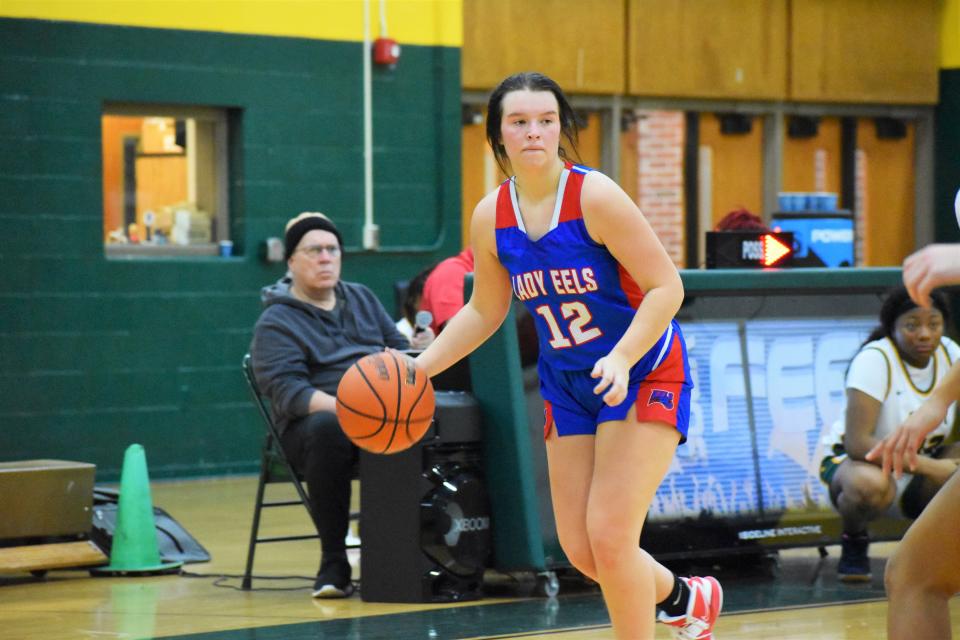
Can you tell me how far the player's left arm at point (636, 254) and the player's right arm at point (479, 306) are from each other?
1.09ft

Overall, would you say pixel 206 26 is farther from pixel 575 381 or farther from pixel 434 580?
pixel 575 381

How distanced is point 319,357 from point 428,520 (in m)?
0.94

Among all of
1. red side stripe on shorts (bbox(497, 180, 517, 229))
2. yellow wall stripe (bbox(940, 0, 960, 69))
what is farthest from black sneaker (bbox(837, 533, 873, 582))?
yellow wall stripe (bbox(940, 0, 960, 69))

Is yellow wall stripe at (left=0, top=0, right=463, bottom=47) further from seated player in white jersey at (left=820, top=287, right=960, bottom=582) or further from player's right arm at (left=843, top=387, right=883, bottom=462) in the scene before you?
player's right arm at (left=843, top=387, right=883, bottom=462)

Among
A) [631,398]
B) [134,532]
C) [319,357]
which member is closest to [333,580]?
[319,357]

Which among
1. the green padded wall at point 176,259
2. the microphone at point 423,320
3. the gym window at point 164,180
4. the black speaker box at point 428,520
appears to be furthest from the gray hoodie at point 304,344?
the gym window at point 164,180

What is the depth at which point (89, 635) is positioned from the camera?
5.86 m

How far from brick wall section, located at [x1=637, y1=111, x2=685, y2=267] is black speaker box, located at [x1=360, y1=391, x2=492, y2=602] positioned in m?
8.00

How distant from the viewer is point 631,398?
4371 millimetres

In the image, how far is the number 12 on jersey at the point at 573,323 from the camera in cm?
437

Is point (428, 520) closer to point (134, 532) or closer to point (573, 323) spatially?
point (134, 532)

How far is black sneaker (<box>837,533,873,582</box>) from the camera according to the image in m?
6.79

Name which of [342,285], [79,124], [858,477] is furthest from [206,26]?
[858,477]

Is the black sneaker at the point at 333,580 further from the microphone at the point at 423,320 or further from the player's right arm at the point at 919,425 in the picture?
the player's right arm at the point at 919,425
